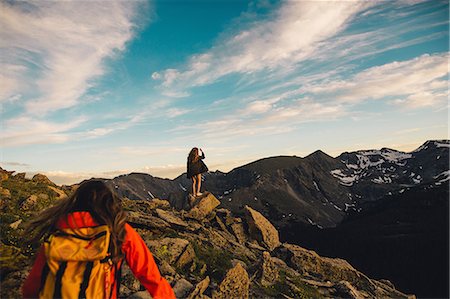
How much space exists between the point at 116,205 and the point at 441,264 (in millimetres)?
Answer: 207535

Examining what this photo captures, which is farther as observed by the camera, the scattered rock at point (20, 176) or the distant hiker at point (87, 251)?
the scattered rock at point (20, 176)

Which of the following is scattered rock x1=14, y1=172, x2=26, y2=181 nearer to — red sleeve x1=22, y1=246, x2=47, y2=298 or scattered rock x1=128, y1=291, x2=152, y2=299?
scattered rock x1=128, y1=291, x2=152, y2=299

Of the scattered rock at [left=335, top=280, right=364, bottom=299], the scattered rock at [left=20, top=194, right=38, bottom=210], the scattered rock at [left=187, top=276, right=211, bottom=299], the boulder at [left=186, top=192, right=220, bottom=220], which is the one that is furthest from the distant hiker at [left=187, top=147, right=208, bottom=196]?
the scattered rock at [left=187, top=276, right=211, bottom=299]

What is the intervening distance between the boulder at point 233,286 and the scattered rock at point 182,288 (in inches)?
39.8

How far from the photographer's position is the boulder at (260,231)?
85.7ft

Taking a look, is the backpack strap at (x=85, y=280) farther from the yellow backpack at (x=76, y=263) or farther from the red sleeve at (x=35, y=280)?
the red sleeve at (x=35, y=280)

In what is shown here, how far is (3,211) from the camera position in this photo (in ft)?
46.7

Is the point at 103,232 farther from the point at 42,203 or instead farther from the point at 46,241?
the point at 42,203

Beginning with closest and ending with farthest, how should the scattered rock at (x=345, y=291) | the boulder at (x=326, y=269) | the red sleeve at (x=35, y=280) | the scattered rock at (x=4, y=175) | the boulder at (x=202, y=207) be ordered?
the red sleeve at (x=35, y=280)
the scattered rock at (x=345, y=291)
the scattered rock at (x=4, y=175)
the boulder at (x=326, y=269)
the boulder at (x=202, y=207)

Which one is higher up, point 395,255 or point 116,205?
point 116,205

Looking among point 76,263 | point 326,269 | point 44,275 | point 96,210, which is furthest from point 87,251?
point 326,269

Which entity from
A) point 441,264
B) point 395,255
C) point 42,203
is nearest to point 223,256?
point 42,203

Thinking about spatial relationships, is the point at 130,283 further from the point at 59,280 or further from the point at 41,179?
the point at 41,179

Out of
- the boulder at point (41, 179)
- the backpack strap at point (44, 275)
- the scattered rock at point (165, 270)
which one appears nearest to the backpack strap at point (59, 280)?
the backpack strap at point (44, 275)
